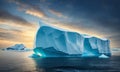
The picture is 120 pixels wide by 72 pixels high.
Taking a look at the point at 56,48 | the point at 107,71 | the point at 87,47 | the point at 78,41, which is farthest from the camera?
the point at 87,47

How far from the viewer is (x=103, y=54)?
61094mm

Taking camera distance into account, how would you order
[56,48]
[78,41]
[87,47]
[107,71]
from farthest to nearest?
1. [87,47]
2. [78,41]
3. [56,48]
4. [107,71]

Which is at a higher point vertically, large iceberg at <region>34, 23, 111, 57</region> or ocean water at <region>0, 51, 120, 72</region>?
A: large iceberg at <region>34, 23, 111, 57</region>

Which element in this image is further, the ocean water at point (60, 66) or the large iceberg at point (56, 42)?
the large iceberg at point (56, 42)

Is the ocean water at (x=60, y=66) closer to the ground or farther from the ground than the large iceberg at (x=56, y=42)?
closer to the ground

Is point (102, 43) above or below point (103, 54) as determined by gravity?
above

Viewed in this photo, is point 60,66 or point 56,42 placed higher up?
point 56,42

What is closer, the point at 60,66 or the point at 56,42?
the point at 60,66

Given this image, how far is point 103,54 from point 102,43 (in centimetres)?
391

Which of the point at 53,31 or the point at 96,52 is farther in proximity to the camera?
the point at 96,52

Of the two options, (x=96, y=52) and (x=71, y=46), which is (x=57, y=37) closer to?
(x=71, y=46)

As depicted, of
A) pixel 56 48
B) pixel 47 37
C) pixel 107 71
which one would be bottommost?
pixel 107 71

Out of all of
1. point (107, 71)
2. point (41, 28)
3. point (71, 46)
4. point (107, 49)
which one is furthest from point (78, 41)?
point (107, 71)

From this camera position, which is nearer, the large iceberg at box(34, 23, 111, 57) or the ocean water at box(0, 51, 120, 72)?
the ocean water at box(0, 51, 120, 72)
